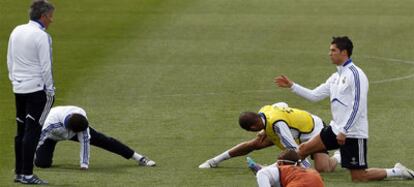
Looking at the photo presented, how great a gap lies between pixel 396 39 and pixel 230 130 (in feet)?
38.2

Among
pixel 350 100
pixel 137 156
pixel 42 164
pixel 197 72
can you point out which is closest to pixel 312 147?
pixel 350 100

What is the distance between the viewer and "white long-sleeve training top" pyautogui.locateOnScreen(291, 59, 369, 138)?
711 inches

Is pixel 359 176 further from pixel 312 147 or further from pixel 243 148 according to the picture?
pixel 243 148

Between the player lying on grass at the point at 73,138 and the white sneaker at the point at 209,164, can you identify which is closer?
the player lying on grass at the point at 73,138

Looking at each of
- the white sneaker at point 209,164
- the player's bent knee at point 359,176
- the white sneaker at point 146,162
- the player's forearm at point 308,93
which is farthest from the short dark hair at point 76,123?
the player's bent knee at point 359,176

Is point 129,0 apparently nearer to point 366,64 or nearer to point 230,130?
point 366,64

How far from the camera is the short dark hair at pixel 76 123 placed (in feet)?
62.7

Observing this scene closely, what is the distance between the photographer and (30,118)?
1755cm

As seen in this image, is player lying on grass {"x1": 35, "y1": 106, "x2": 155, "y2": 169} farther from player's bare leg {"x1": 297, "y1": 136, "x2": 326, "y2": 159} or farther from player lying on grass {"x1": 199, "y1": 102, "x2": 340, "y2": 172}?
player's bare leg {"x1": 297, "y1": 136, "x2": 326, "y2": 159}

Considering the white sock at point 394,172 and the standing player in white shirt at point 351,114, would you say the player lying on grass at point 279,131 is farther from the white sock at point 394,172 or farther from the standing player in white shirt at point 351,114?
the white sock at point 394,172

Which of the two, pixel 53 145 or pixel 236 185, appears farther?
pixel 53 145

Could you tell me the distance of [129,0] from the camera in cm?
3912

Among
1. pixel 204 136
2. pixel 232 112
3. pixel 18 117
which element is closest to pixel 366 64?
pixel 232 112

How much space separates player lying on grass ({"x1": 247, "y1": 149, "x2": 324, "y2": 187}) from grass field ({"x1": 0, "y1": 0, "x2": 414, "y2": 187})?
7.76 feet
